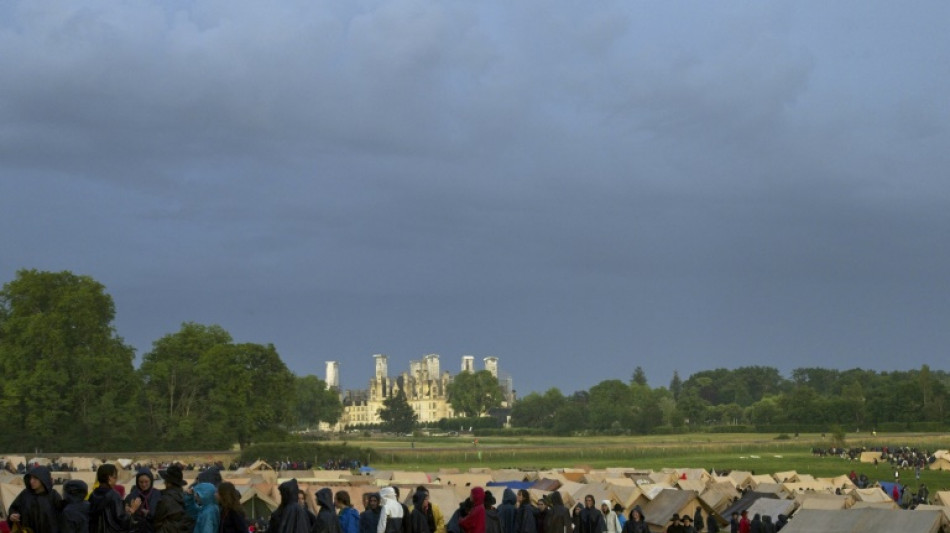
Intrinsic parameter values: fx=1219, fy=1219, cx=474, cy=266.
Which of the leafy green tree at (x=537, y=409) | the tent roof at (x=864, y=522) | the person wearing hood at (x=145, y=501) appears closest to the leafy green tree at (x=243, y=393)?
the tent roof at (x=864, y=522)

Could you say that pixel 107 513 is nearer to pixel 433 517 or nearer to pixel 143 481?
pixel 143 481

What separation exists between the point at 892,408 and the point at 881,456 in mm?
54875

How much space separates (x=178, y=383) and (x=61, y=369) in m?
9.56

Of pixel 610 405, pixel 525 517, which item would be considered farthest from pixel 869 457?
pixel 610 405

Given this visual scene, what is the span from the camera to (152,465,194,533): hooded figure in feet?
Result: 32.3

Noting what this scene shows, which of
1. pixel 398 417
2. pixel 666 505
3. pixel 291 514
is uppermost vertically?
pixel 398 417

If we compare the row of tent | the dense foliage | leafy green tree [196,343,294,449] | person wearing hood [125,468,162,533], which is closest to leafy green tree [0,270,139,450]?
the dense foliage

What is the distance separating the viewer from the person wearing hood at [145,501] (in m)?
10.0

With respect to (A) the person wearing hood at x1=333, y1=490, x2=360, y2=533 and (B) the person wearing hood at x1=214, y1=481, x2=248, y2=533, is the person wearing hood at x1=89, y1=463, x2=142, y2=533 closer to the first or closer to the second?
(B) the person wearing hood at x1=214, y1=481, x2=248, y2=533

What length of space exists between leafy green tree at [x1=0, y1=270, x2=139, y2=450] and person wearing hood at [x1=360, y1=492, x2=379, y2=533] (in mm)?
64582

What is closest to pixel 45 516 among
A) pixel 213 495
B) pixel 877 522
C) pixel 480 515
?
pixel 213 495

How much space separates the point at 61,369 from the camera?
7550 cm

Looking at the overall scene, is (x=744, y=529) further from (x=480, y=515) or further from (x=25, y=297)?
(x=25, y=297)

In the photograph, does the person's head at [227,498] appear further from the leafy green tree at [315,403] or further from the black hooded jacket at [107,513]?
the leafy green tree at [315,403]
